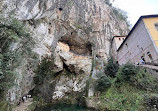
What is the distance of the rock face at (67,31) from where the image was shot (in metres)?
9.74

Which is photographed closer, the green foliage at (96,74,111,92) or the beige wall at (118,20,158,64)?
the green foliage at (96,74,111,92)

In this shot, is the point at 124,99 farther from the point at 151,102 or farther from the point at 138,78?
the point at 138,78

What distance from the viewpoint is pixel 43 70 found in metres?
11.6

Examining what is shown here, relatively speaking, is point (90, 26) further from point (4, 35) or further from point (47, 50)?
point (4, 35)

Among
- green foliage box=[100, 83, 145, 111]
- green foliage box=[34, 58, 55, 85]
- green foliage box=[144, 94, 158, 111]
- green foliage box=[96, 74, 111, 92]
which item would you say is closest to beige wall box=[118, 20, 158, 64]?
green foliage box=[100, 83, 145, 111]

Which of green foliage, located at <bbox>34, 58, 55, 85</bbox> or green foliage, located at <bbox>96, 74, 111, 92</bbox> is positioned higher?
green foliage, located at <bbox>34, 58, 55, 85</bbox>

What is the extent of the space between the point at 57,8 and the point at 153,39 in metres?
14.2

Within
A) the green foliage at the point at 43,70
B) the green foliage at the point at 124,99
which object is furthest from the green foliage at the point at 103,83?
the green foliage at the point at 43,70

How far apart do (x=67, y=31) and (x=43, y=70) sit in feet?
25.4

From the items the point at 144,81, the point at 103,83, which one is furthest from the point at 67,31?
the point at 144,81

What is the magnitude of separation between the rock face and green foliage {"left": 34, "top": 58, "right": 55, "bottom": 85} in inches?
29.5

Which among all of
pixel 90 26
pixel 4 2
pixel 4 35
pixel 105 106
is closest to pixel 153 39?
pixel 105 106

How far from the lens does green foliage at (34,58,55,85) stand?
36.7 feet

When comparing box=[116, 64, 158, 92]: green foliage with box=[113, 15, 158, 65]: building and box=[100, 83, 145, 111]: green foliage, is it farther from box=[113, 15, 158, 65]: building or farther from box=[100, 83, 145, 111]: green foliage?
box=[113, 15, 158, 65]: building
